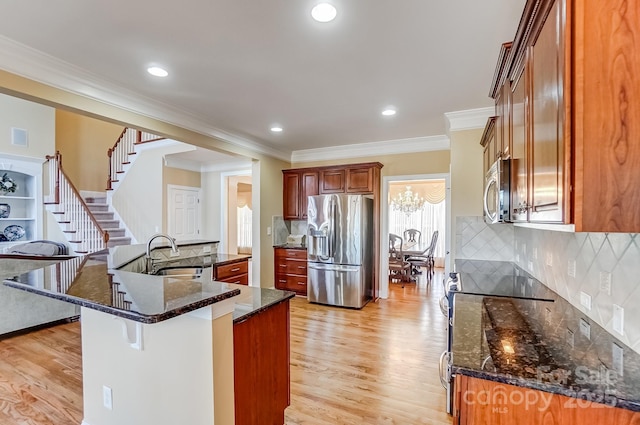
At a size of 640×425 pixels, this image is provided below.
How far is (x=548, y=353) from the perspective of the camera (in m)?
1.17

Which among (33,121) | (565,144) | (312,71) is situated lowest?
(565,144)

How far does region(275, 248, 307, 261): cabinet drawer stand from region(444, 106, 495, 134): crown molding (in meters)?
3.00

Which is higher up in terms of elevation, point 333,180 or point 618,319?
point 333,180

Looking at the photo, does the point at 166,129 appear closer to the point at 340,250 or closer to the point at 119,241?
the point at 340,250

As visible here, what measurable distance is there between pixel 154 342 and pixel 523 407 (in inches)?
62.4

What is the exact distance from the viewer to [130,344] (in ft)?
5.45

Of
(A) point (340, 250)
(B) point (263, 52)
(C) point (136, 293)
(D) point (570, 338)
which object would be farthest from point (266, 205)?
(D) point (570, 338)

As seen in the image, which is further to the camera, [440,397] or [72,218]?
[72,218]

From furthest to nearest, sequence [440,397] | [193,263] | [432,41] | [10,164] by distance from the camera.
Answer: [10,164] < [193,263] < [440,397] < [432,41]

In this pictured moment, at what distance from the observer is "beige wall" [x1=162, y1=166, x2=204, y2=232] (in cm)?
623

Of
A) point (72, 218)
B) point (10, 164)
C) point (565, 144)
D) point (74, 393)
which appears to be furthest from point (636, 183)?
point (10, 164)

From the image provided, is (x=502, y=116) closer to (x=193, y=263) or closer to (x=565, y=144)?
(x=565, y=144)

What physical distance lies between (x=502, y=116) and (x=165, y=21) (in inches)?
88.3

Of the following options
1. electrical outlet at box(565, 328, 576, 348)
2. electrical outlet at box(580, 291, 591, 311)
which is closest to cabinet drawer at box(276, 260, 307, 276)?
electrical outlet at box(580, 291, 591, 311)
